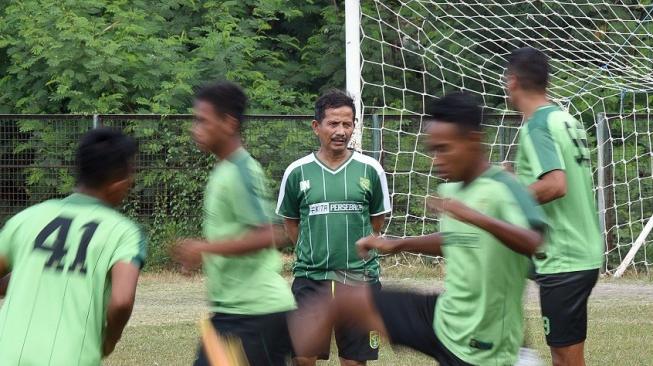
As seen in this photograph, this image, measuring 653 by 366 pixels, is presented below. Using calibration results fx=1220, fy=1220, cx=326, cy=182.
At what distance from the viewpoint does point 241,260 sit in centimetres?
556

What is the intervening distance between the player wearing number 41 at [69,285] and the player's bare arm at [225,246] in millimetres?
862

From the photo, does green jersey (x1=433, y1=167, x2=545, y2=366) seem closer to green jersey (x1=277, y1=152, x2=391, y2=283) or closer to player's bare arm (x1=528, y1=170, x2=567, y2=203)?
player's bare arm (x1=528, y1=170, x2=567, y2=203)

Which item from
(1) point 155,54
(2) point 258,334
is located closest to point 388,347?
(2) point 258,334

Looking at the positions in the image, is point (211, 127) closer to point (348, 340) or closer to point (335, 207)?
point (335, 207)

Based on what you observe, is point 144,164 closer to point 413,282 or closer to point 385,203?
point 413,282

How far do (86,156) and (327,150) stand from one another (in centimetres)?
317

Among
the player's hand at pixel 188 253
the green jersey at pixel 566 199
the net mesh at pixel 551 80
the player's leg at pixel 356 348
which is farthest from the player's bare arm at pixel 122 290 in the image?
the net mesh at pixel 551 80

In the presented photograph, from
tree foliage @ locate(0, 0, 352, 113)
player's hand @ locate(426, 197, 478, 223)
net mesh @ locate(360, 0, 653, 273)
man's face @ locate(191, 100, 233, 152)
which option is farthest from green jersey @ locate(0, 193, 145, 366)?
tree foliage @ locate(0, 0, 352, 113)

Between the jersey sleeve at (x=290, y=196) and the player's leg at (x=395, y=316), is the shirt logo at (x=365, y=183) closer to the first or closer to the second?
the jersey sleeve at (x=290, y=196)

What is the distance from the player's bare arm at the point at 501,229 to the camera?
15.0 feet

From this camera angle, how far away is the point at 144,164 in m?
16.8

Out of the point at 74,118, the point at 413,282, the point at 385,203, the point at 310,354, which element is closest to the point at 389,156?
the point at 413,282

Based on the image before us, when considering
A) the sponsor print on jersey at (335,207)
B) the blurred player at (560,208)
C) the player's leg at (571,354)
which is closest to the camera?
the blurred player at (560,208)

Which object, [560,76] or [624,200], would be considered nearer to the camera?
[560,76]
